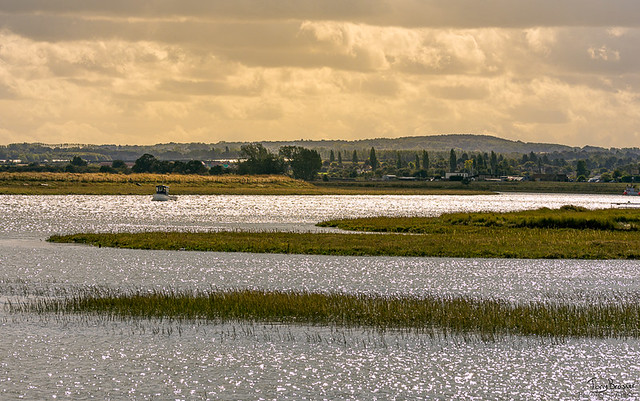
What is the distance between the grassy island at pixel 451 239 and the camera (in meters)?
65.8

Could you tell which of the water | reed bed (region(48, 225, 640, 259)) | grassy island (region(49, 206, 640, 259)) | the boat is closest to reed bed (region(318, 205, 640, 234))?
grassy island (region(49, 206, 640, 259))

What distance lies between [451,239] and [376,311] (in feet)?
118

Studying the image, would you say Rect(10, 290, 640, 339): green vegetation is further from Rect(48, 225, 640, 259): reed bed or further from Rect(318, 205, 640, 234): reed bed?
Rect(318, 205, 640, 234): reed bed

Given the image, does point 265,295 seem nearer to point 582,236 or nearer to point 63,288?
point 63,288

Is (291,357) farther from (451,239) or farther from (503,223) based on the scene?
(503,223)

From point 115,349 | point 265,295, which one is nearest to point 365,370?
point 115,349

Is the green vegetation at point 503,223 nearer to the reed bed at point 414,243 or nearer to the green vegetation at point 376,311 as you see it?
the reed bed at point 414,243

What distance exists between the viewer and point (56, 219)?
111250 mm

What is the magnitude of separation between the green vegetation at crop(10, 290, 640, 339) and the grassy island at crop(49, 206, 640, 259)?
2403 centimetres

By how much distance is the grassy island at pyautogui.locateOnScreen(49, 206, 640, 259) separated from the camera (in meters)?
65.8

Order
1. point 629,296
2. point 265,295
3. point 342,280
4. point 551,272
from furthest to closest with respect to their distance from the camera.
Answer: point 551,272 → point 342,280 → point 629,296 → point 265,295

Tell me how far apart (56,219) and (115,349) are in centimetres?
8291

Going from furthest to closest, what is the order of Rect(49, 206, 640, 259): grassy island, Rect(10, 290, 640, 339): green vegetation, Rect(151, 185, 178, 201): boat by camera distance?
1. Rect(151, 185, 178, 201): boat
2. Rect(49, 206, 640, 259): grassy island
3. Rect(10, 290, 640, 339): green vegetation

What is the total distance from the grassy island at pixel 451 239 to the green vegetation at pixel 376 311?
78.8ft
